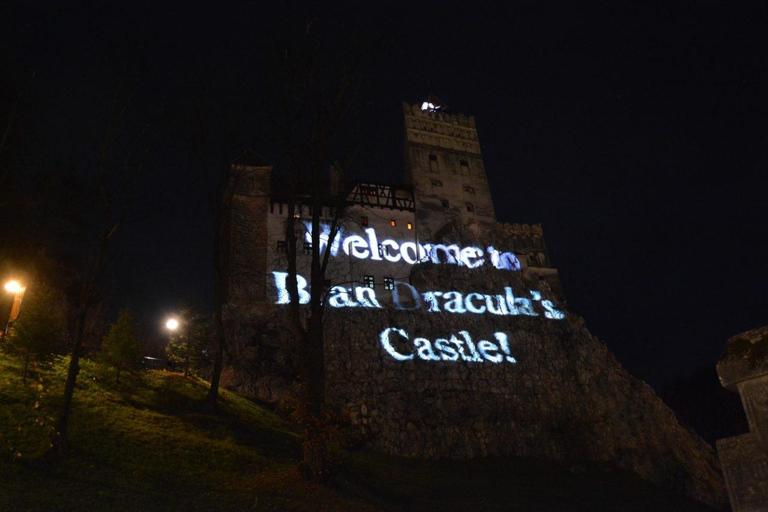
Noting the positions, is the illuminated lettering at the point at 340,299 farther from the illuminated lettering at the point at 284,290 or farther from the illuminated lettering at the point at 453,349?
the illuminated lettering at the point at 453,349

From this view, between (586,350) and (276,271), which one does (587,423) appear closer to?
(586,350)

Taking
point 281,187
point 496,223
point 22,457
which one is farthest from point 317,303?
point 496,223

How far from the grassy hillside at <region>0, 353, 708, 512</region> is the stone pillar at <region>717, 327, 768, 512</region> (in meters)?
12.1

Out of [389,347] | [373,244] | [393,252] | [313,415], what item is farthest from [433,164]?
[313,415]

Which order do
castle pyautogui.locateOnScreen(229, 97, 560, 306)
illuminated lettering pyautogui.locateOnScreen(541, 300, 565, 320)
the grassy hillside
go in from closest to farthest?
the grassy hillside → castle pyautogui.locateOnScreen(229, 97, 560, 306) → illuminated lettering pyautogui.locateOnScreen(541, 300, 565, 320)

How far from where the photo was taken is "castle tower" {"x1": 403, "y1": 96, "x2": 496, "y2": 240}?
53.2 meters

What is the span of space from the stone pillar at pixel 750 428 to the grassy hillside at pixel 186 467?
1213 centimetres

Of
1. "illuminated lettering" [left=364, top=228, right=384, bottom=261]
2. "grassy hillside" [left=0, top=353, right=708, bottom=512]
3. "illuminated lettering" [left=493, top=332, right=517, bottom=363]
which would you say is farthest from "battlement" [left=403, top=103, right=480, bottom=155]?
"grassy hillside" [left=0, top=353, right=708, bottom=512]

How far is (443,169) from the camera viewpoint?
5728 centimetres

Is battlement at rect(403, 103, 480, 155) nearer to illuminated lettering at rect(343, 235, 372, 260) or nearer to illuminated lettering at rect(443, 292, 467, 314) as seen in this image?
illuminated lettering at rect(343, 235, 372, 260)

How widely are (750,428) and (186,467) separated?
15362 millimetres

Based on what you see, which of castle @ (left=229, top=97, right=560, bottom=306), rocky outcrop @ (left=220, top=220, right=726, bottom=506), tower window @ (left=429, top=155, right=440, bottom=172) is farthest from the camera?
tower window @ (left=429, top=155, right=440, bottom=172)

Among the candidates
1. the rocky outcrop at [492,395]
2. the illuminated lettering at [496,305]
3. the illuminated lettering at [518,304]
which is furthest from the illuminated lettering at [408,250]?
the illuminated lettering at [518,304]

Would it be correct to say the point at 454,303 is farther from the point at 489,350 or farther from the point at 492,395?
the point at 492,395
